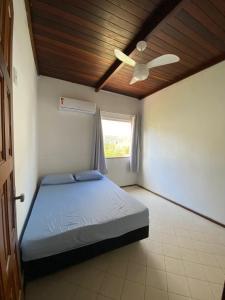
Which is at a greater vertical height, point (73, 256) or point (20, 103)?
point (20, 103)

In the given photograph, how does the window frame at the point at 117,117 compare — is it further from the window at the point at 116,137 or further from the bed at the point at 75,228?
the bed at the point at 75,228

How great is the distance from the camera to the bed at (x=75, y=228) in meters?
1.39

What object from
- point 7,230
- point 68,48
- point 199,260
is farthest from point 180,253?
point 68,48

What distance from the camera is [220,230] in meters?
2.32

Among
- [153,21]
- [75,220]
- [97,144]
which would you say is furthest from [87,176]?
[153,21]

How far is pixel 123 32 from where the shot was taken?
1998 millimetres

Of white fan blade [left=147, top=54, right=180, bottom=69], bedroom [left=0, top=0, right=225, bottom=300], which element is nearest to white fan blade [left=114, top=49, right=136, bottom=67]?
bedroom [left=0, top=0, right=225, bottom=300]

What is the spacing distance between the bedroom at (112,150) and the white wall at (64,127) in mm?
23

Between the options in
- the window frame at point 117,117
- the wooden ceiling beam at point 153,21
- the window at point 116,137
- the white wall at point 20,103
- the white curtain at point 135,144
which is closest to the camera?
the white wall at point 20,103

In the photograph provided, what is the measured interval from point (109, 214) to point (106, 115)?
8.77 ft

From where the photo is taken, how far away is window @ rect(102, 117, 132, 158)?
3996mm

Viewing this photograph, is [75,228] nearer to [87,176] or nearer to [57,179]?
[57,179]

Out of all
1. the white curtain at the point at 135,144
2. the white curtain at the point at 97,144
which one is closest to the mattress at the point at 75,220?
the white curtain at the point at 97,144

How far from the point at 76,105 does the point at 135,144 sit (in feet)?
6.18
